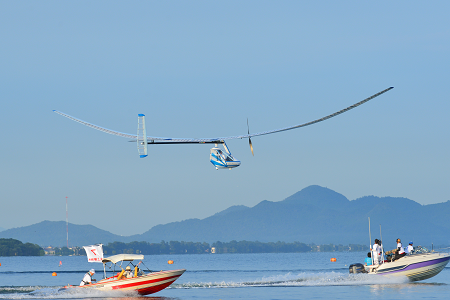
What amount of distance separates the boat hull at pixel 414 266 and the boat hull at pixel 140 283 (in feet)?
49.5

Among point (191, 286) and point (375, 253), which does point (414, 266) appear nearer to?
point (375, 253)

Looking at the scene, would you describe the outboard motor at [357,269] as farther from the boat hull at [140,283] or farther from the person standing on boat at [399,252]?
the boat hull at [140,283]

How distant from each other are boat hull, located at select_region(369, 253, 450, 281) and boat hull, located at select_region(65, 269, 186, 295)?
15.1 meters

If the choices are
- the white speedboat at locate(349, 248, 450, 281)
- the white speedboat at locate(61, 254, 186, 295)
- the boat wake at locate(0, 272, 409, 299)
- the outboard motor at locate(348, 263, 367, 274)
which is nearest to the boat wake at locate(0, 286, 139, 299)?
the boat wake at locate(0, 272, 409, 299)

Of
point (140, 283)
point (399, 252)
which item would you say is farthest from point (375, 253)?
point (140, 283)

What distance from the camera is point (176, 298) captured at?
42500 mm

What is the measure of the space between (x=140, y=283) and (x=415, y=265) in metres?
19.8

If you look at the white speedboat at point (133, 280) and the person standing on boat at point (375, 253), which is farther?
the person standing on boat at point (375, 253)

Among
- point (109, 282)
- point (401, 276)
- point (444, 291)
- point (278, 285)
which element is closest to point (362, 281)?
point (401, 276)

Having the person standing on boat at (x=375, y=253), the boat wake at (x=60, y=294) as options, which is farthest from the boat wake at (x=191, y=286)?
the person standing on boat at (x=375, y=253)

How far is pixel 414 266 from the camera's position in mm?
43000

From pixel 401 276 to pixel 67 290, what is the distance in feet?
78.4

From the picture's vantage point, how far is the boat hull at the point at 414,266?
42.9 meters

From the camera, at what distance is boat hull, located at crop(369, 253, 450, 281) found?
42.9 meters
